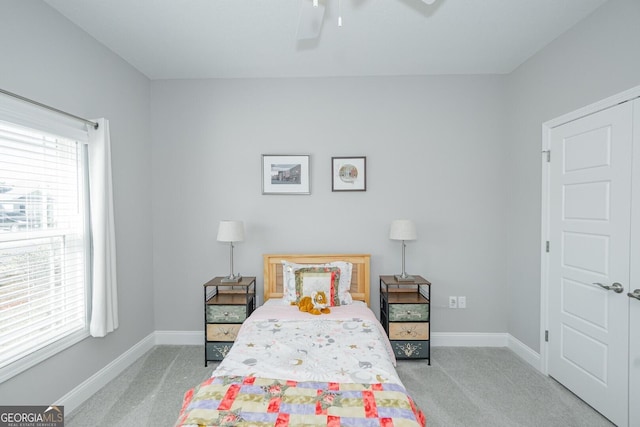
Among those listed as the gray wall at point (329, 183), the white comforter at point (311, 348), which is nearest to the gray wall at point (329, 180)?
the gray wall at point (329, 183)

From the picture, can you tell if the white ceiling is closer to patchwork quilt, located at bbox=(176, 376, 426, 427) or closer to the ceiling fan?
the ceiling fan

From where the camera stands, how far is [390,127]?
3311 mm

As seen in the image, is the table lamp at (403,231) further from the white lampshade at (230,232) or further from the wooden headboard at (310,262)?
the white lampshade at (230,232)

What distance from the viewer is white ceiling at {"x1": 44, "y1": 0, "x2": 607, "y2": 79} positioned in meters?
2.19

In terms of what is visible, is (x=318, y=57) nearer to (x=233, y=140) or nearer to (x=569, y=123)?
(x=233, y=140)

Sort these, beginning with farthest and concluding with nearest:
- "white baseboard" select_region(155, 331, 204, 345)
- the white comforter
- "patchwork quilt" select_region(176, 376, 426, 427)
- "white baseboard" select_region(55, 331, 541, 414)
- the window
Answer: "white baseboard" select_region(155, 331, 204, 345) → "white baseboard" select_region(55, 331, 541, 414) → the window → the white comforter → "patchwork quilt" select_region(176, 376, 426, 427)

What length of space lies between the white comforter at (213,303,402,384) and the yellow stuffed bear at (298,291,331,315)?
61 mm

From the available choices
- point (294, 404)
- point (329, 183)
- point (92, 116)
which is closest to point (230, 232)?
point (329, 183)

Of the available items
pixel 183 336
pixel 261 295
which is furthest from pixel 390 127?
pixel 183 336

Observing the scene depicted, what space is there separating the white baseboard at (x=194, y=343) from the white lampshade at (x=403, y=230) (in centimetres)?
121

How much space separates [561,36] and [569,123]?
76 centimetres

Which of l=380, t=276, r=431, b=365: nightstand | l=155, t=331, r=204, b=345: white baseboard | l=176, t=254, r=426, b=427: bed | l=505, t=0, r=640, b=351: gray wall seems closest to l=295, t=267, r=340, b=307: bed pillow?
l=176, t=254, r=426, b=427: bed

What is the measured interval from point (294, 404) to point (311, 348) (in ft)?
2.05

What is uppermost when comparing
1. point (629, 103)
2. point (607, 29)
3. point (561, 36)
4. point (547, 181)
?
point (561, 36)
